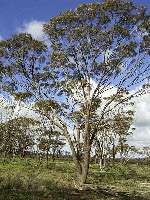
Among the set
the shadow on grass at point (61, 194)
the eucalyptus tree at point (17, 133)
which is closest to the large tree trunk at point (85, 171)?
the shadow on grass at point (61, 194)

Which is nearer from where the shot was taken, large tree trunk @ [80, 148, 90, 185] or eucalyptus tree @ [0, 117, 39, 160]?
large tree trunk @ [80, 148, 90, 185]

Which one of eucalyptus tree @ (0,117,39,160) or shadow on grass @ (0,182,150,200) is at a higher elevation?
eucalyptus tree @ (0,117,39,160)

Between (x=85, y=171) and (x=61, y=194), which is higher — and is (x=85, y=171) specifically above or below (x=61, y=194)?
above

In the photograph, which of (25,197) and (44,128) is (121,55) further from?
(44,128)

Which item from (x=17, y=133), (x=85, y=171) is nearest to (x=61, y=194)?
(x=85, y=171)

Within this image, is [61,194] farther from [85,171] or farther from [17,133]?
[17,133]

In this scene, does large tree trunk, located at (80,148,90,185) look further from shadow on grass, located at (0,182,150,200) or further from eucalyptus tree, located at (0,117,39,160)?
eucalyptus tree, located at (0,117,39,160)

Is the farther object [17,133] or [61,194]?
[17,133]

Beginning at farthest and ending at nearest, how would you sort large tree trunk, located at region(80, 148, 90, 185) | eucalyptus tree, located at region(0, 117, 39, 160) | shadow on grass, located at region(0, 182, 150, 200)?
eucalyptus tree, located at region(0, 117, 39, 160) → large tree trunk, located at region(80, 148, 90, 185) → shadow on grass, located at region(0, 182, 150, 200)

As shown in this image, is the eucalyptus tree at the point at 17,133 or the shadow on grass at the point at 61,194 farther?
the eucalyptus tree at the point at 17,133

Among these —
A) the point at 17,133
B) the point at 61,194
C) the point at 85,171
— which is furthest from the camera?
the point at 17,133

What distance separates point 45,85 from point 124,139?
1760 centimetres

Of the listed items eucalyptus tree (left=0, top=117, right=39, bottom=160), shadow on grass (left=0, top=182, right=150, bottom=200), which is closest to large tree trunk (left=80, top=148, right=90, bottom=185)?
shadow on grass (left=0, top=182, right=150, bottom=200)

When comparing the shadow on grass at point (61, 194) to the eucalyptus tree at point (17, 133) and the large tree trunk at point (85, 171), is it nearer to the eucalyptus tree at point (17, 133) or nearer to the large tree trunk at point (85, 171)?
the large tree trunk at point (85, 171)
